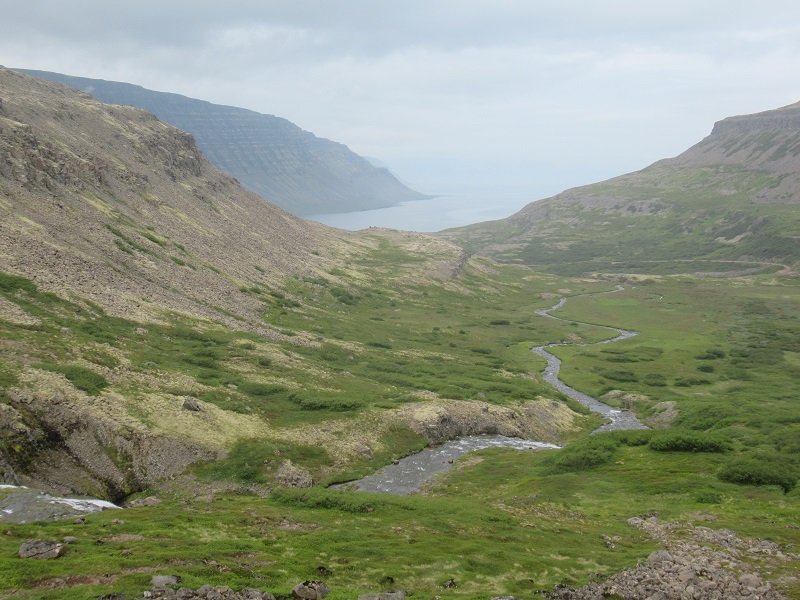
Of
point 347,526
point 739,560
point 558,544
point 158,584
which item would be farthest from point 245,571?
point 739,560

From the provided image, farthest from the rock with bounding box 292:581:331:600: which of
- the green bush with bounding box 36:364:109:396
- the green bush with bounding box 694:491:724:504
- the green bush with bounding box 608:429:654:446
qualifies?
the green bush with bounding box 608:429:654:446

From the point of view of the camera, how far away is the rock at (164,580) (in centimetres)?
2231

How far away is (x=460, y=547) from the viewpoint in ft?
106

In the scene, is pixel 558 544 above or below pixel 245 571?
below

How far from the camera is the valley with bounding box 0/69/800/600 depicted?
28328 millimetres

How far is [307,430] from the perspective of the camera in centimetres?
5819

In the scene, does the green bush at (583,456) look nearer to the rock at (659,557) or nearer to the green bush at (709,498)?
the green bush at (709,498)

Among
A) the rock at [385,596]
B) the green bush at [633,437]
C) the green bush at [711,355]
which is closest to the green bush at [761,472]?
the green bush at [633,437]

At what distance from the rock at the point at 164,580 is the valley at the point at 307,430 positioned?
412 millimetres

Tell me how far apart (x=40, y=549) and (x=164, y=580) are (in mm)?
6636

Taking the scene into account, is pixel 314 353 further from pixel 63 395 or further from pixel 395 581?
pixel 395 581

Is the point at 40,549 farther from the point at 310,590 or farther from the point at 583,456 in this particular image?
Answer: the point at 583,456

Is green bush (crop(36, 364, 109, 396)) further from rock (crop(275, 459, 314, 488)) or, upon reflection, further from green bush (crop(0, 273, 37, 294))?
green bush (crop(0, 273, 37, 294))

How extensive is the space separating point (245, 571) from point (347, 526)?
38.0 feet
